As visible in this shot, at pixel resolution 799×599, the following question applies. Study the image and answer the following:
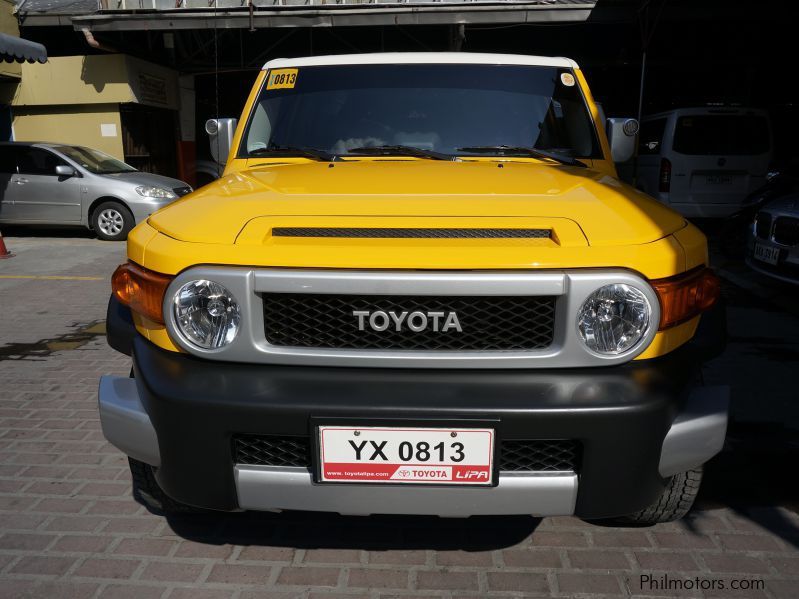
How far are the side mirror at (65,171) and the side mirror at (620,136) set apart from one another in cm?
908

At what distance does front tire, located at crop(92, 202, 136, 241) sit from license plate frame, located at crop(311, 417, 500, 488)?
9.29 metres

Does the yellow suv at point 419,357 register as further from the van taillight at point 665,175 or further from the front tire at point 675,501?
the van taillight at point 665,175

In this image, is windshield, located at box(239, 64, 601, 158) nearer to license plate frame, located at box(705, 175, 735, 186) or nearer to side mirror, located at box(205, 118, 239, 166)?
side mirror, located at box(205, 118, 239, 166)

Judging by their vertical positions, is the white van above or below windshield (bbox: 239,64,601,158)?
below

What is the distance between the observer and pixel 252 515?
2.64m

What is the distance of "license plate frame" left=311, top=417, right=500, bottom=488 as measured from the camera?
5.91 feet

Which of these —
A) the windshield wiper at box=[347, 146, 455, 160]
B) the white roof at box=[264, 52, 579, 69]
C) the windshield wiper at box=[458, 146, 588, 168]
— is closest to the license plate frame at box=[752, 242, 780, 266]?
the white roof at box=[264, 52, 579, 69]

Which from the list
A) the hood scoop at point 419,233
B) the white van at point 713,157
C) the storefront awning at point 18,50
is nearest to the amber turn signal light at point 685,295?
the hood scoop at point 419,233

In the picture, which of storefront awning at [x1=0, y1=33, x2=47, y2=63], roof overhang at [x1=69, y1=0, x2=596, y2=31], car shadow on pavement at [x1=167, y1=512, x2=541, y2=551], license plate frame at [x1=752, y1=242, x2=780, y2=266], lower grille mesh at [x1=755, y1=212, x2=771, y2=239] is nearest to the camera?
car shadow on pavement at [x1=167, y1=512, x2=541, y2=551]

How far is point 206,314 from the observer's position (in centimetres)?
197

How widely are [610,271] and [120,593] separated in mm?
1837

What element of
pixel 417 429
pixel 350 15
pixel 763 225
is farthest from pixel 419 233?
pixel 350 15

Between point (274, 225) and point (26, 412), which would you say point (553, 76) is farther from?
point (26, 412)

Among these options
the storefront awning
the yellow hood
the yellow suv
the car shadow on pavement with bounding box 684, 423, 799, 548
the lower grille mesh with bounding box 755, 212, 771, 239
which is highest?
the storefront awning
